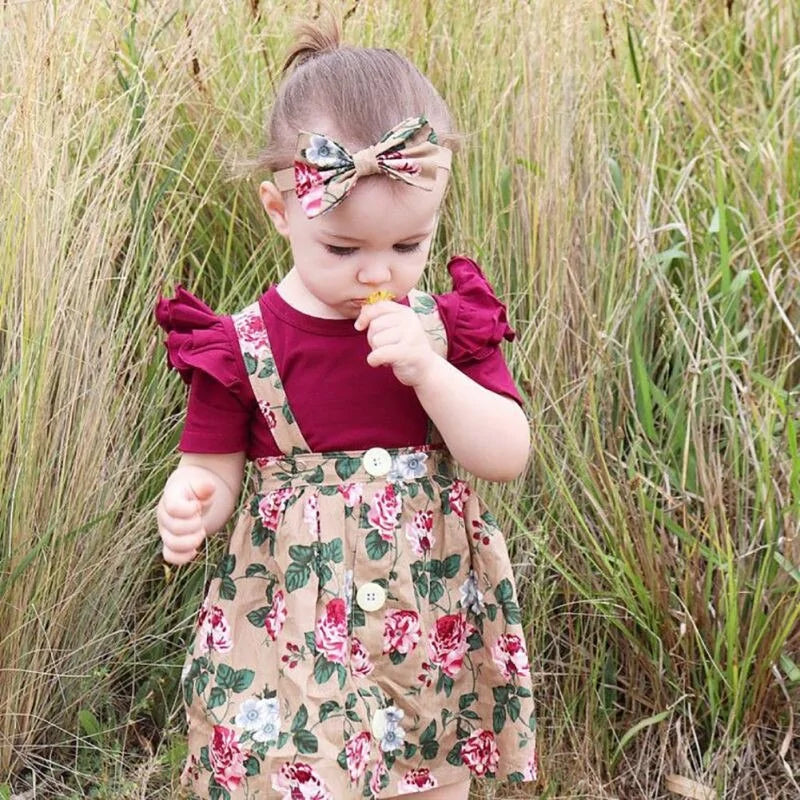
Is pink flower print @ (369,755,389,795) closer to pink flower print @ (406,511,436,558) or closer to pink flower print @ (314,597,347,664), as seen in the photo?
pink flower print @ (314,597,347,664)

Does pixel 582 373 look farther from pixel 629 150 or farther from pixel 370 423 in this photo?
pixel 370 423

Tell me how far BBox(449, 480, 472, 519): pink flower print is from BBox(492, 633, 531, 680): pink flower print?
198 mm

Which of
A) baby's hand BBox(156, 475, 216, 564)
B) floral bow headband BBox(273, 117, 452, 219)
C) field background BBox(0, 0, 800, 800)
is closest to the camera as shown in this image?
floral bow headband BBox(273, 117, 452, 219)

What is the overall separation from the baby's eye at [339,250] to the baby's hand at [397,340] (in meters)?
0.07

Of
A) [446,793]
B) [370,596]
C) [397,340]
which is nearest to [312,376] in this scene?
[397,340]

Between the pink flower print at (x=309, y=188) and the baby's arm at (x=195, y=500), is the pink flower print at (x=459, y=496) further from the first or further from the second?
Answer: the pink flower print at (x=309, y=188)

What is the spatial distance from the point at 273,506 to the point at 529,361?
771 millimetres

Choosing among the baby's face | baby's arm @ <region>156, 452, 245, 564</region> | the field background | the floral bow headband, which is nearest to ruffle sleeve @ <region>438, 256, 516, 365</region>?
the baby's face

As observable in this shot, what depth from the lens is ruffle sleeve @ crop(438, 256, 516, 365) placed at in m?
2.03

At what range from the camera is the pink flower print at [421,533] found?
78.9 inches

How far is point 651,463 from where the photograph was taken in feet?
8.44

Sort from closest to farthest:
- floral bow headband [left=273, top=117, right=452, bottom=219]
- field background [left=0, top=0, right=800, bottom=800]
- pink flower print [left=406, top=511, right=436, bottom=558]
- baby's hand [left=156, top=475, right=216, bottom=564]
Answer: floral bow headband [left=273, top=117, right=452, bottom=219]
baby's hand [left=156, top=475, right=216, bottom=564]
pink flower print [left=406, top=511, right=436, bottom=558]
field background [left=0, top=0, right=800, bottom=800]

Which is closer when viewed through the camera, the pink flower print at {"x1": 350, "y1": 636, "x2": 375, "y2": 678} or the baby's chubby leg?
the pink flower print at {"x1": 350, "y1": 636, "x2": 375, "y2": 678}

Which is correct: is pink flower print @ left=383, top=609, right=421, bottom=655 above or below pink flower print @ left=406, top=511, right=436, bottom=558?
below
